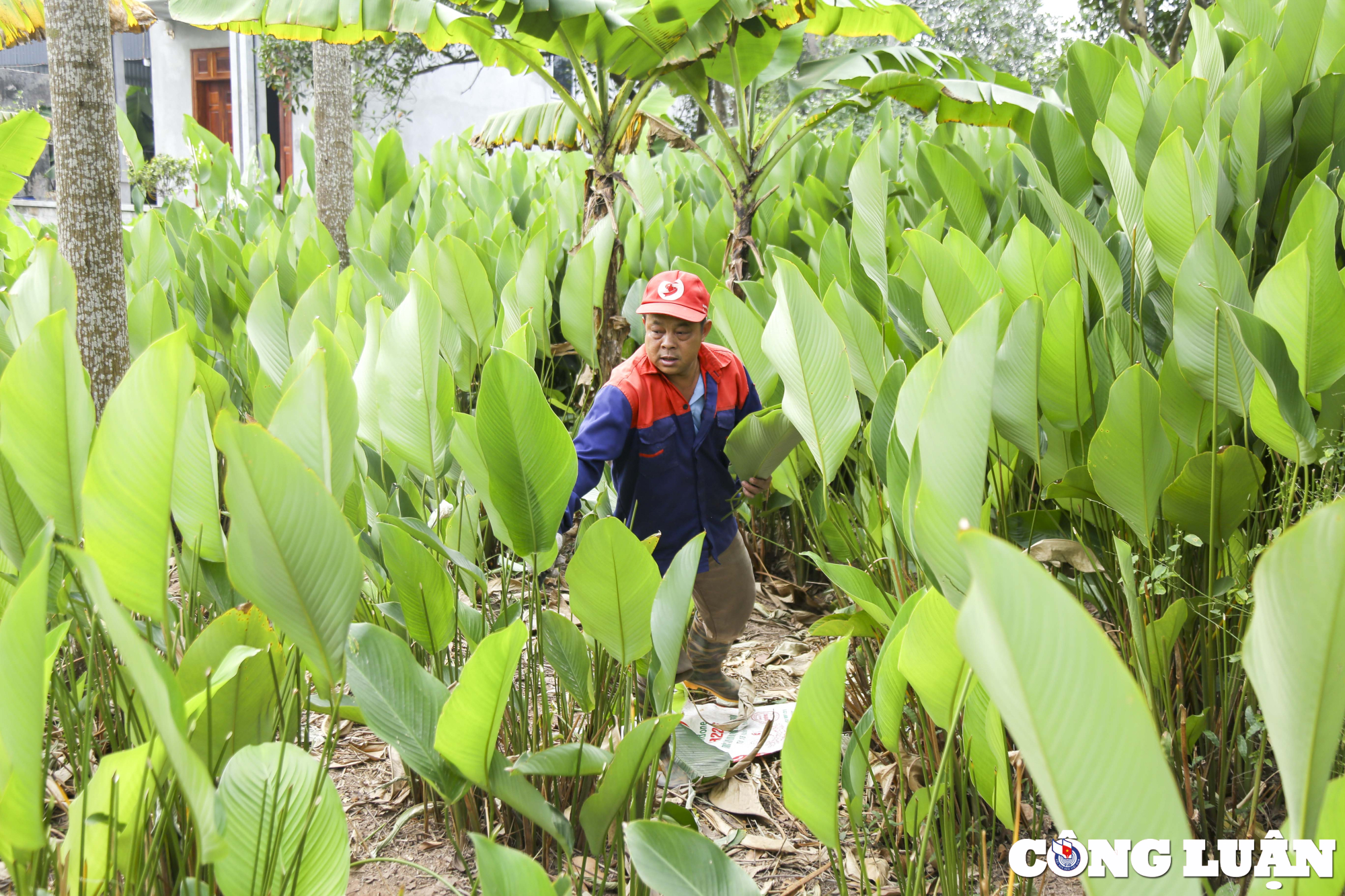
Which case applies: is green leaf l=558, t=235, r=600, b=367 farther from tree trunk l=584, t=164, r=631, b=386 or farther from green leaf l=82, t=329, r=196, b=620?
green leaf l=82, t=329, r=196, b=620

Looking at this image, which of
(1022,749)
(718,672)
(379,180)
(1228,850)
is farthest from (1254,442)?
(379,180)

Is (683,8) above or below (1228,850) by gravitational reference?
above

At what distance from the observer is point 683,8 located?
286cm

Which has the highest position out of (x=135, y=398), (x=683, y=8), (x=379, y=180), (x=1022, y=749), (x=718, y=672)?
(x=683, y=8)

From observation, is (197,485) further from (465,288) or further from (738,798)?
(465,288)

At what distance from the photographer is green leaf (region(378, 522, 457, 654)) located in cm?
103

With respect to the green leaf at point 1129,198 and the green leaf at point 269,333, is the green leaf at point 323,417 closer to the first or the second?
the green leaf at point 269,333

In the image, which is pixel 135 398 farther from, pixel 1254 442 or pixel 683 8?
pixel 683 8

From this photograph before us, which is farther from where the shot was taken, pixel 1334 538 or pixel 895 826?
pixel 895 826

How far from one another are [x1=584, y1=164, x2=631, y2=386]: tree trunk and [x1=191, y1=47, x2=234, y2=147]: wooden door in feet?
39.4

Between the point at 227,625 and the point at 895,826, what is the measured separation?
982 mm

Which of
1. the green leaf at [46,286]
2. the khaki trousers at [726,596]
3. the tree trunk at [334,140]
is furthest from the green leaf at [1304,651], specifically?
the tree trunk at [334,140]

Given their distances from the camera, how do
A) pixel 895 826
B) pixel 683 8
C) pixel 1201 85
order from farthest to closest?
pixel 683 8 → pixel 1201 85 → pixel 895 826

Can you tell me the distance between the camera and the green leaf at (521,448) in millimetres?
965
